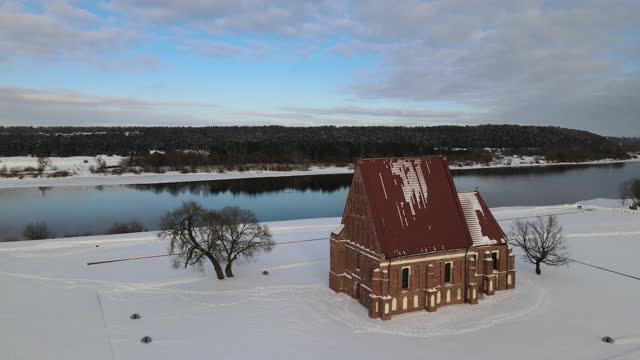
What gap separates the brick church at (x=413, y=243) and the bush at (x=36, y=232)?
3062cm

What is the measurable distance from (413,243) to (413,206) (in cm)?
190

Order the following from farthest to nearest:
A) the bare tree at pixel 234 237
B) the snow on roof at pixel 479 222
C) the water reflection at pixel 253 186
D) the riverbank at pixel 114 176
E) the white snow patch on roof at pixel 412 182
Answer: the riverbank at pixel 114 176, the water reflection at pixel 253 186, the bare tree at pixel 234 237, the snow on roof at pixel 479 222, the white snow patch on roof at pixel 412 182

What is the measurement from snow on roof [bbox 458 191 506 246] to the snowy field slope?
279cm

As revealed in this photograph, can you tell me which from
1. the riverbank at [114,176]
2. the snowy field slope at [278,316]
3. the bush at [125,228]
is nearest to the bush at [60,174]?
the riverbank at [114,176]

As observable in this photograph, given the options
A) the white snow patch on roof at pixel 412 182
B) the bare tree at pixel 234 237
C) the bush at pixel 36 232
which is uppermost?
the white snow patch on roof at pixel 412 182

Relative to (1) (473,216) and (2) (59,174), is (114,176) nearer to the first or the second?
(2) (59,174)

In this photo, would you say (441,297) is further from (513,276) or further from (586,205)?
(586,205)

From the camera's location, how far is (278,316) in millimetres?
20781

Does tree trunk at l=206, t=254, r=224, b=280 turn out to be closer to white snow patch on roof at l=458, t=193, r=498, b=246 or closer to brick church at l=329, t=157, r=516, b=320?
brick church at l=329, t=157, r=516, b=320

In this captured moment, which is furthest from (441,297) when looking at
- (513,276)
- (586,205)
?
(586,205)

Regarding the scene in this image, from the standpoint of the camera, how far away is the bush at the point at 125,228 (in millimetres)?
43094

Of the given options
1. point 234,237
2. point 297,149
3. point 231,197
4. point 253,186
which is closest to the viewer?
point 234,237

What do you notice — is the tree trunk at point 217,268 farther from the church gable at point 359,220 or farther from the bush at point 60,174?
the bush at point 60,174

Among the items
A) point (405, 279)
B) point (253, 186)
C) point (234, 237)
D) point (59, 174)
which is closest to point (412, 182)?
point (405, 279)
